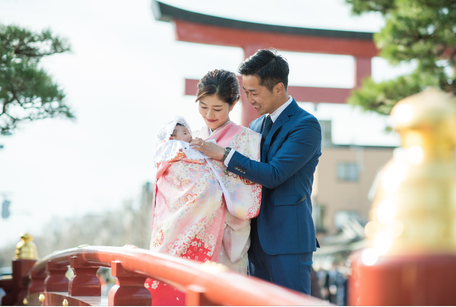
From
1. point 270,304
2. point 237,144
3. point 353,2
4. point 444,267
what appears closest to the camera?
point 444,267

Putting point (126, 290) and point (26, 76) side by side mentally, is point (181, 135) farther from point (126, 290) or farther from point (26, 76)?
point (26, 76)

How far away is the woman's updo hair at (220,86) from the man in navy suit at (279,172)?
17 cm

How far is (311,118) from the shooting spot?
2.86m

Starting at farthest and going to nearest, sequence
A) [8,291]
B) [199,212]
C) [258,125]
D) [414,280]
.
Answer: [8,291], [258,125], [199,212], [414,280]

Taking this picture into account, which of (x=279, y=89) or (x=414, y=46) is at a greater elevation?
(x=414, y=46)

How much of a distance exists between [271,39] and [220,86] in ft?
25.5

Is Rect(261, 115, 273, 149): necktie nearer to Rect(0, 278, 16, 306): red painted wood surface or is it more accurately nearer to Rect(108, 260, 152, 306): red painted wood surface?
Rect(108, 260, 152, 306): red painted wood surface

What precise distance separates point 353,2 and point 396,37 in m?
1.25

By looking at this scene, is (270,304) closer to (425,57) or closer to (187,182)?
(187,182)

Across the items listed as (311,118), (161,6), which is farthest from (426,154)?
(161,6)

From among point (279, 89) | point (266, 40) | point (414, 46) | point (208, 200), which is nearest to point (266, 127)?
point (279, 89)

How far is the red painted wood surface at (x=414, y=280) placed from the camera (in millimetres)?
752

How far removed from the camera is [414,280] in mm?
758

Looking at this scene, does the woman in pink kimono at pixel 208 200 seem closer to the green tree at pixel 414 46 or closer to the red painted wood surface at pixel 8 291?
the red painted wood surface at pixel 8 291
